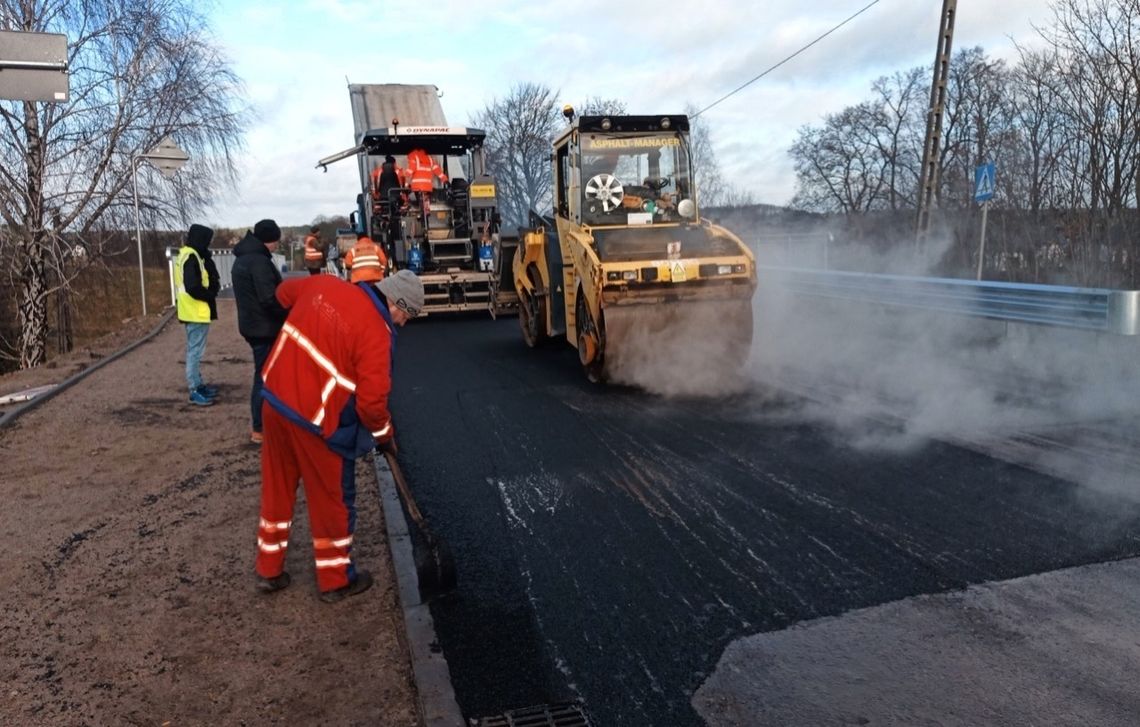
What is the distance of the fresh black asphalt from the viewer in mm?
3574

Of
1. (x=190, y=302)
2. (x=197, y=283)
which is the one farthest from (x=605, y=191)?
(x=190, y=302)

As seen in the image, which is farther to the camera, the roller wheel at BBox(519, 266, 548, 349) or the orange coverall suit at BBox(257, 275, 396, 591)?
the roller wheel at BBox(519, 266, 548, 349)

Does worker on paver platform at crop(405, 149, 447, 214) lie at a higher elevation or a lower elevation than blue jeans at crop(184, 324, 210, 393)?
higher

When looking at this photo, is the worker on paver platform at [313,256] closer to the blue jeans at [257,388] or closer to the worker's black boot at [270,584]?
the blue jeans at [257,388]

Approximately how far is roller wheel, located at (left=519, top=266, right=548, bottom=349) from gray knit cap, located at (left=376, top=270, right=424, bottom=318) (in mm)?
6663

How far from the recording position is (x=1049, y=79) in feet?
49.0

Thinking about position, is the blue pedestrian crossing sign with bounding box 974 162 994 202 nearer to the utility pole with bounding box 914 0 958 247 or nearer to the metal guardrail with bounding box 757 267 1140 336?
the utility pole with bounding box 914 0 958 247

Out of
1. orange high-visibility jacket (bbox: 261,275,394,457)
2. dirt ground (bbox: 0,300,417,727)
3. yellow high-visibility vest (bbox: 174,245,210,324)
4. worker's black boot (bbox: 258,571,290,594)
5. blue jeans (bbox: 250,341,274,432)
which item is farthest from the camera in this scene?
yellow high-visibility vest (bbox: 174,245,210,324)

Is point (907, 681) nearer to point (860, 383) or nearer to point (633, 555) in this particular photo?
point (633, 555)

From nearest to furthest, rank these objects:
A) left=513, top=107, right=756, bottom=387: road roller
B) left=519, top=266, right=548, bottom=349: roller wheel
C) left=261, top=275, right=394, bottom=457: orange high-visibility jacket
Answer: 1. left=261, top=275, right=394, bottom=457: orange high-visibility jacket
2. left=513, top=107, right=756, bottom=387: road roller
3. left=519, top=266, right=548, bottom=349: roller wheel

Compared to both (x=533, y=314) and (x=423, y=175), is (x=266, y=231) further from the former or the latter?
(x=423, y=175)

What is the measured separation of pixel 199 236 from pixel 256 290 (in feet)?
5.00

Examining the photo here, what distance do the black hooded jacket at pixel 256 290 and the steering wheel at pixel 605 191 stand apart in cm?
371

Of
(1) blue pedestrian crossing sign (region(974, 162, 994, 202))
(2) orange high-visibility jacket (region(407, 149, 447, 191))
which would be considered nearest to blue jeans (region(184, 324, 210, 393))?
(2) orange high-visibility jacket (region(407, 149, 447, 191))
